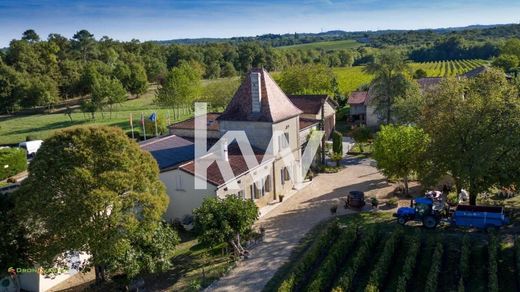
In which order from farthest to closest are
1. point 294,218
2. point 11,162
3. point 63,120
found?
point 63,120, point 11,162, point 294,218

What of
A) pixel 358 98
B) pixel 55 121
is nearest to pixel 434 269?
pixel 358 98

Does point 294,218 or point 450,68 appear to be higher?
point 450,68

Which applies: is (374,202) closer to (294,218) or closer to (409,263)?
(294,218)

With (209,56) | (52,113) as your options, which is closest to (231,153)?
(52,113)

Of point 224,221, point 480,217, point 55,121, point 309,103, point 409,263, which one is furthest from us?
point 55,121

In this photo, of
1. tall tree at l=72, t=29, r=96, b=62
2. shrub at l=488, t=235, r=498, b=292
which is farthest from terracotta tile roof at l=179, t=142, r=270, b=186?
tall tree at l=72, t=29, r=96, b=62

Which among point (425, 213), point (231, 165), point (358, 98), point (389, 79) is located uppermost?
point (389, 79)

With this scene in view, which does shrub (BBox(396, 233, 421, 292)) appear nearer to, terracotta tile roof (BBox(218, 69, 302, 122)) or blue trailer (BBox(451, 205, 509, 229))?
blue trailer (BBox(451, 205, 509, 229))
